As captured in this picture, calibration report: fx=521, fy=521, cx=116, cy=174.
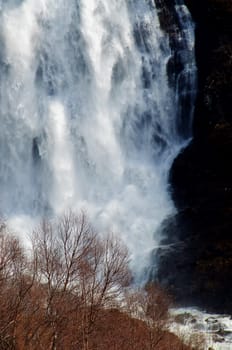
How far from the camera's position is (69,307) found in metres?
18.0

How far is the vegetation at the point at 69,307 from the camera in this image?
1673 cm

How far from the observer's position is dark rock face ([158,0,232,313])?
28.5 metres

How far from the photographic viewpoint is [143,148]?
36.8m

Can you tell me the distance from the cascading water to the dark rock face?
1097 millimetres

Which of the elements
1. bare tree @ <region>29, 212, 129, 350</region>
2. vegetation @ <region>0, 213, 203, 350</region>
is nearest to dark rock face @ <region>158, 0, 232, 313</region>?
vegetation @ <region>0, 213, 203, 350</region>

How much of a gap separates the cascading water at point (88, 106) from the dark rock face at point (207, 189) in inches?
43.2

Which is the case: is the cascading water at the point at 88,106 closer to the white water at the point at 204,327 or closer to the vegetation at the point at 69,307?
the white water at the point at 204,327

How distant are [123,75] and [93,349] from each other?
79.0ft

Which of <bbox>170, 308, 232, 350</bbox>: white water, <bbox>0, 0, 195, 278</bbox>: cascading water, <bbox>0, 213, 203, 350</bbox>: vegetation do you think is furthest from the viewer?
<bbox>0, 0, 195, 278</bbox>: cascading water

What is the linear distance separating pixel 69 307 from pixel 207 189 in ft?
55.9

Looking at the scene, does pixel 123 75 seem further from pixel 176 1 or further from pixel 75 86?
pixel 176 1

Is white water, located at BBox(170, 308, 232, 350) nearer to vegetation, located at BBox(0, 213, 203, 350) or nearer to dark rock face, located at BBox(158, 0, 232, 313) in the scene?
dark rock face, located at BBox(158, 0, 232, 313)

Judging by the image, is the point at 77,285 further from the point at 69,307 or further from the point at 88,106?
the point at 88,106

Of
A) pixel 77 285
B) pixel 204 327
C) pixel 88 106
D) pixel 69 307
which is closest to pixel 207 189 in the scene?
pixel 204 327
